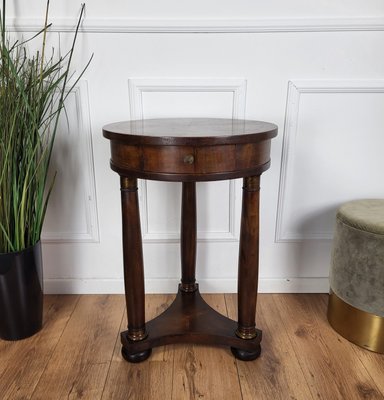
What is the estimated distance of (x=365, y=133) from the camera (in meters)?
1.47

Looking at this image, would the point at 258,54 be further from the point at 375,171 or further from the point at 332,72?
the point at 375,171

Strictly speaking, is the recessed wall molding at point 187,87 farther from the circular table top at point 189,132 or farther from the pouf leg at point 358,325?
the pouf leg at point 358,325

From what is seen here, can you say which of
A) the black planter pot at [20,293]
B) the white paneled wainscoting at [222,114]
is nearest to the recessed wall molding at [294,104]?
the white paneled wainscoting at [222,114]

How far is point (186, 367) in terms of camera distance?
4.01 feet

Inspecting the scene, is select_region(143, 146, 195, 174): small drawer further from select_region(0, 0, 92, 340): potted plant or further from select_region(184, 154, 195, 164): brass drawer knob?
select_region(0, 0, 92, 340): potted plant

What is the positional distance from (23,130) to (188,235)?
2.20 ft

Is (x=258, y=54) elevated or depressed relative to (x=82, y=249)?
elevated

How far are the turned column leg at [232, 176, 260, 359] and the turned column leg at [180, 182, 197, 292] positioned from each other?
0.92 ft

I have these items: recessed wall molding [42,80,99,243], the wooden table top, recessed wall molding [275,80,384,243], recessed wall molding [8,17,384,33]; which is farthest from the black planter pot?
recessed wall molding [275,80,384,243]

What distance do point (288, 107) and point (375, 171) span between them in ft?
1.46

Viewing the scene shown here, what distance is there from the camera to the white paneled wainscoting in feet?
4.40

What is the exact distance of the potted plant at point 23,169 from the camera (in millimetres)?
1167

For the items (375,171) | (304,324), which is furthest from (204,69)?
(304,324)

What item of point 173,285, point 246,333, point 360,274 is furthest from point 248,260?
point 173,285
